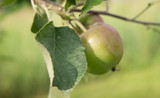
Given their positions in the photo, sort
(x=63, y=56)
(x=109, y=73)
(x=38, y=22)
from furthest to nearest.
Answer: (x=109, y=73), (x=38, y=22), (x=63, y=56)

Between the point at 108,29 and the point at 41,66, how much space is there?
5.39 m

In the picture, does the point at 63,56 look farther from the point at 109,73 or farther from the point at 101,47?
the point at 109,73

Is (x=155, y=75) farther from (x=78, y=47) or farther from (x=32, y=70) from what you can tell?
(x=78, y=47)

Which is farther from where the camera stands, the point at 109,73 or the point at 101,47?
the point at 109,73

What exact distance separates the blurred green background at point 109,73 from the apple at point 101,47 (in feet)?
15.9

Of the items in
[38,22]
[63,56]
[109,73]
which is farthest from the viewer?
[109,73]

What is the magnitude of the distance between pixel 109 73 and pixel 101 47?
207 inches

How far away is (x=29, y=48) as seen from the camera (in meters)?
6.32

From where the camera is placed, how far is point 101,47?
28.9 inches

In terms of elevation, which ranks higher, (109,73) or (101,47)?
(101,47)

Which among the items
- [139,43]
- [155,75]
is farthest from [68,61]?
[139,43]

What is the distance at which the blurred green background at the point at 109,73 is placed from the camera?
5801mm

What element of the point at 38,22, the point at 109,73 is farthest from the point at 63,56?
the point at 109,73

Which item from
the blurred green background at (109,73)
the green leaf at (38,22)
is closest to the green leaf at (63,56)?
the green leaf at (38,22)
